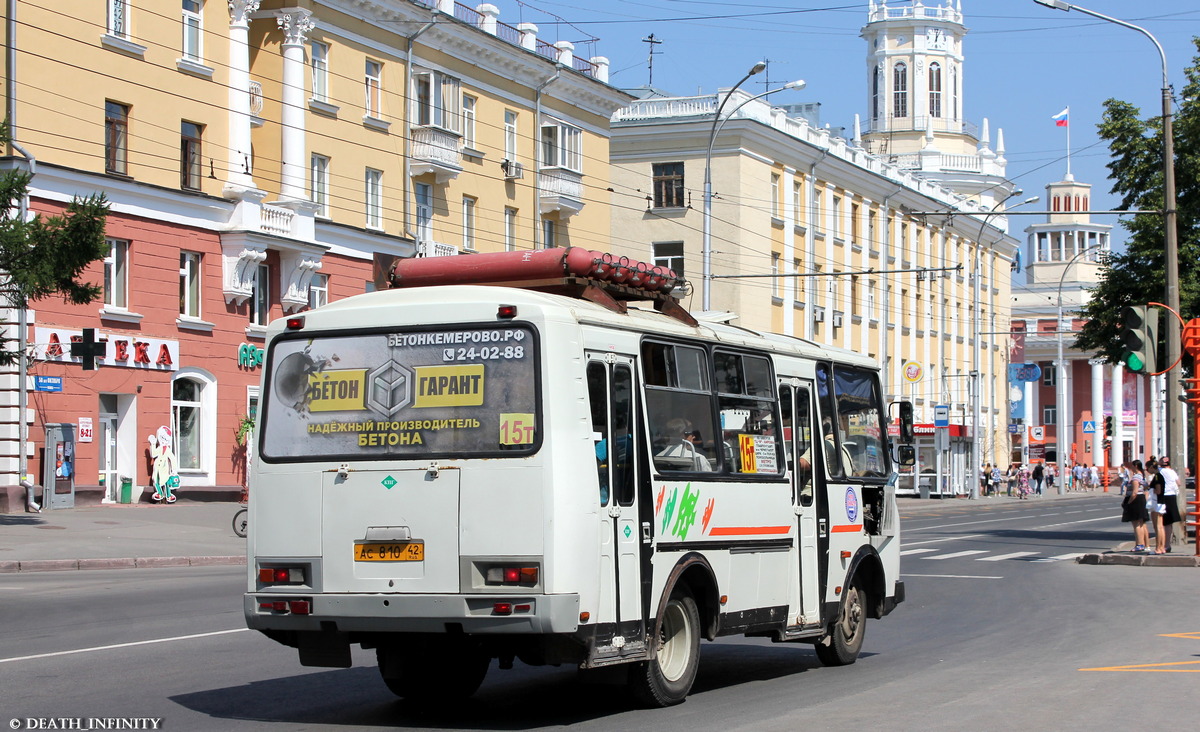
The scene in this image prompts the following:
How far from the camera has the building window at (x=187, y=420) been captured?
3500 cm

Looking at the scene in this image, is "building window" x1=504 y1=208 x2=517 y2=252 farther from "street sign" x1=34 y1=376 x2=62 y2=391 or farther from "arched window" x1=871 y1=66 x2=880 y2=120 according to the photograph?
"arched window" x1=871 y1=66 x2=880 y2=120

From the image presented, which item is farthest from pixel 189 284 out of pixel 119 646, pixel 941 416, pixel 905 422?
pixel 941 416

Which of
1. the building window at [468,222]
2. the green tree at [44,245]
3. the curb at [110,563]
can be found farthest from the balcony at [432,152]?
the curb at [110,563]

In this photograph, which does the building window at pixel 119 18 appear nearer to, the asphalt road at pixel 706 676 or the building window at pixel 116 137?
the building window at pixel 116 137

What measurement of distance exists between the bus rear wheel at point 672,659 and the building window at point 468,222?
33.8 meters

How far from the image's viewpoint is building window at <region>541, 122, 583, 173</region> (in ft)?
156

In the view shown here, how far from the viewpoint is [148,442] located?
33.8 meters

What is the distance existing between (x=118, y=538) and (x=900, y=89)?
8246 centimetres

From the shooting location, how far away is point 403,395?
9.27 meters

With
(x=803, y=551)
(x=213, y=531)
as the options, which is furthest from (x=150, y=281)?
(x=803, y=551)

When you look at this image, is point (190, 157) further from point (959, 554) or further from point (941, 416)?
point (941, 416)

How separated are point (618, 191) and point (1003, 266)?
3894 centimetres

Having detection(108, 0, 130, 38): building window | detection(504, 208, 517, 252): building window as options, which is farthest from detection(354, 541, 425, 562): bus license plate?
detection(504, 208, 517, 252): building window

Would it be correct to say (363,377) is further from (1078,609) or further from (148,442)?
(148,442)
